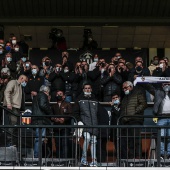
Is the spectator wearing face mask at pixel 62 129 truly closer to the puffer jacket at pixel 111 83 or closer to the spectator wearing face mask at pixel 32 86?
the spectator wearing face mask at pixel 32 86

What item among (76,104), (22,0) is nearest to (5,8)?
(22,0)

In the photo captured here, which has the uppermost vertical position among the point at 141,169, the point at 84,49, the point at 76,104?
the point at 84,49

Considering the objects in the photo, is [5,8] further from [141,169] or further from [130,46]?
[141,169]

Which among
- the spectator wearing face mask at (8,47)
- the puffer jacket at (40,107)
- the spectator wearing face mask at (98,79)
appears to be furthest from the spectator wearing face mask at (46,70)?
the puffer jacket at (40,107)

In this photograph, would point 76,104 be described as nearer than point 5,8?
Yes

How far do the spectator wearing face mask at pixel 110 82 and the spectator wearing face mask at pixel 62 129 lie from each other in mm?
1366

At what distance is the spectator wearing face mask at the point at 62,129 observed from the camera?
21.4 m

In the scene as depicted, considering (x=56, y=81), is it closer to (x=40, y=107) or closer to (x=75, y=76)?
(x=75, y=76)

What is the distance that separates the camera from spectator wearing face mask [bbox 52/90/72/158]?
843 inches

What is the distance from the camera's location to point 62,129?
22.1 meters

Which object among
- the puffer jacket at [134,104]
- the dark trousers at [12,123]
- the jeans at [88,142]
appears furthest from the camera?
the puffer jacket at [134,104]

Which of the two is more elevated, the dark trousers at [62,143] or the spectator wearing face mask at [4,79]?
the spectator wearing face mask at [4,79]

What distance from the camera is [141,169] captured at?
67.0ft

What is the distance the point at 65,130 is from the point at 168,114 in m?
3.53
